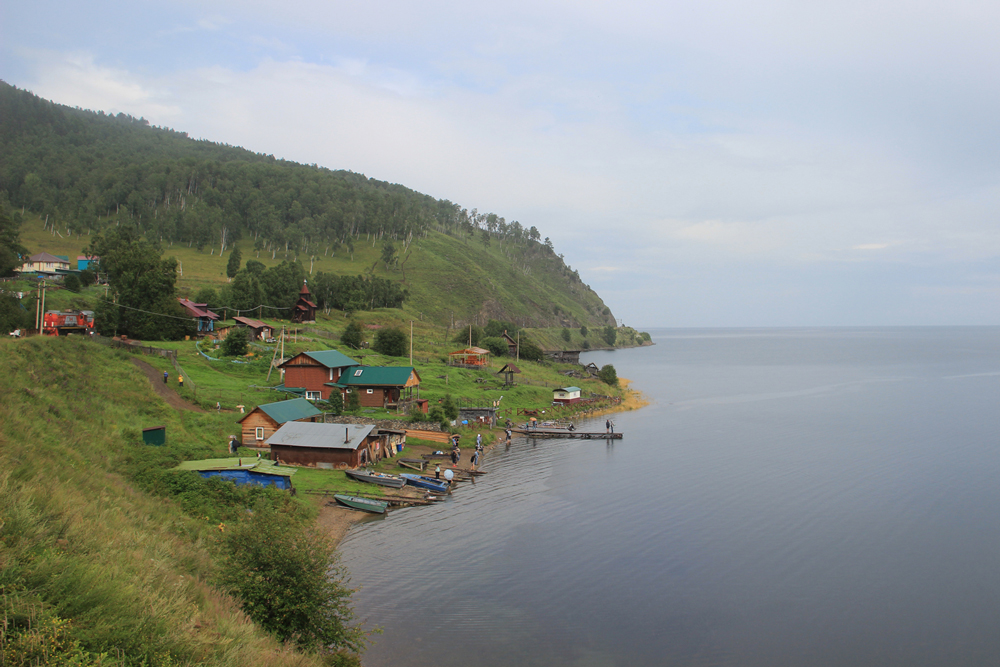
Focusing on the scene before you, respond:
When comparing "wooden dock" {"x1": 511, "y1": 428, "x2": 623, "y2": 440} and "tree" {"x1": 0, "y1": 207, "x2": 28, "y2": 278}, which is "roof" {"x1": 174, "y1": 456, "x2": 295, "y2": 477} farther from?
"tree" {"x1": 0, "y1": 207, "x2": 28, "y2": 278}

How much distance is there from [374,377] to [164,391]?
775 inches

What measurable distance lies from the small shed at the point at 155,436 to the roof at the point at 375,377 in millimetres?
25368


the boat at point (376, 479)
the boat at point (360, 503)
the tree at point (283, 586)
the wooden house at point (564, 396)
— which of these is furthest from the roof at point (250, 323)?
the tree at point (283, 586)

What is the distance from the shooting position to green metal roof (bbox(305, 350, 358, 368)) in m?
61.9

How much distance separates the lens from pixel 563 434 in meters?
68.9

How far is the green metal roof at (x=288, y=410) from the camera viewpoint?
45.4 meters

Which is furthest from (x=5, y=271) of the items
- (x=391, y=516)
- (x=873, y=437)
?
(x=873, y=437)

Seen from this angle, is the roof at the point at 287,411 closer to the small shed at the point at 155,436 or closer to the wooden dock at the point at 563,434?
the small shed at the point at 155,436

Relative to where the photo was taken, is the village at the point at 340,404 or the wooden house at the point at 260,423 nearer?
the village at the point at 340,404

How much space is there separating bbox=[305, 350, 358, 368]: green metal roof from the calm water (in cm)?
1861

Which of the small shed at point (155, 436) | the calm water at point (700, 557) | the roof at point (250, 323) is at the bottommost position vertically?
the calm water at point (700, 557)

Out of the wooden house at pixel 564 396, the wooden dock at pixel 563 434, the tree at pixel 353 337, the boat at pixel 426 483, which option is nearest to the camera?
the boat at pixel 426 483

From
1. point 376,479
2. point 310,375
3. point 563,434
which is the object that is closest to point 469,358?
point 563,434

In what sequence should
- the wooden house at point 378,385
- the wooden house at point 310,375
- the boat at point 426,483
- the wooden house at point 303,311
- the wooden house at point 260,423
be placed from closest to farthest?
the boat at point 426,483
the wooden house at point 260,423
the wooden house at point 310,375
the wooden house at point 378,385
the wooden house at point 303,311
